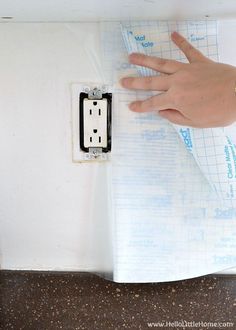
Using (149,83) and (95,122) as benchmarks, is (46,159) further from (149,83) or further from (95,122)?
(149,83)

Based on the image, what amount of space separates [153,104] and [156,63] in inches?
2.6

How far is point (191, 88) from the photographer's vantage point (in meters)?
0.57

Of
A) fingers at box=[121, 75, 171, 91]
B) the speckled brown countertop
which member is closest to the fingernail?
fingers at box=[121, 75, 171, 91]

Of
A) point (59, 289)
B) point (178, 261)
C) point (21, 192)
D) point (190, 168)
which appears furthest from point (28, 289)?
point (190, 168)

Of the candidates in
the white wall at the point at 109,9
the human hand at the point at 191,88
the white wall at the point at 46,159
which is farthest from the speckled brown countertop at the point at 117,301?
the white wall at the point at 109,9

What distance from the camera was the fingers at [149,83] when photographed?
62cm

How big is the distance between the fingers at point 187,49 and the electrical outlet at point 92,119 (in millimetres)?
150

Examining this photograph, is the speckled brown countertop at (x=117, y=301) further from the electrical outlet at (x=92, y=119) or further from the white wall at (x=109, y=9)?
the white wall at (x=109, y=9)

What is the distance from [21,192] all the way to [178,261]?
1.12ft

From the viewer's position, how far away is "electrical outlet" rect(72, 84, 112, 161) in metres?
0.73

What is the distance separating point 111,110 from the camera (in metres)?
0.73

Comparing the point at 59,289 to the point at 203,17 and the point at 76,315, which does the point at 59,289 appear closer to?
the point at 76,315

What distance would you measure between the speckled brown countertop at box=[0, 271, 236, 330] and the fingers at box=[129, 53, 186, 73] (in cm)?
44

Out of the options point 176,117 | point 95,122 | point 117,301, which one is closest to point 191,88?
point 176,117
